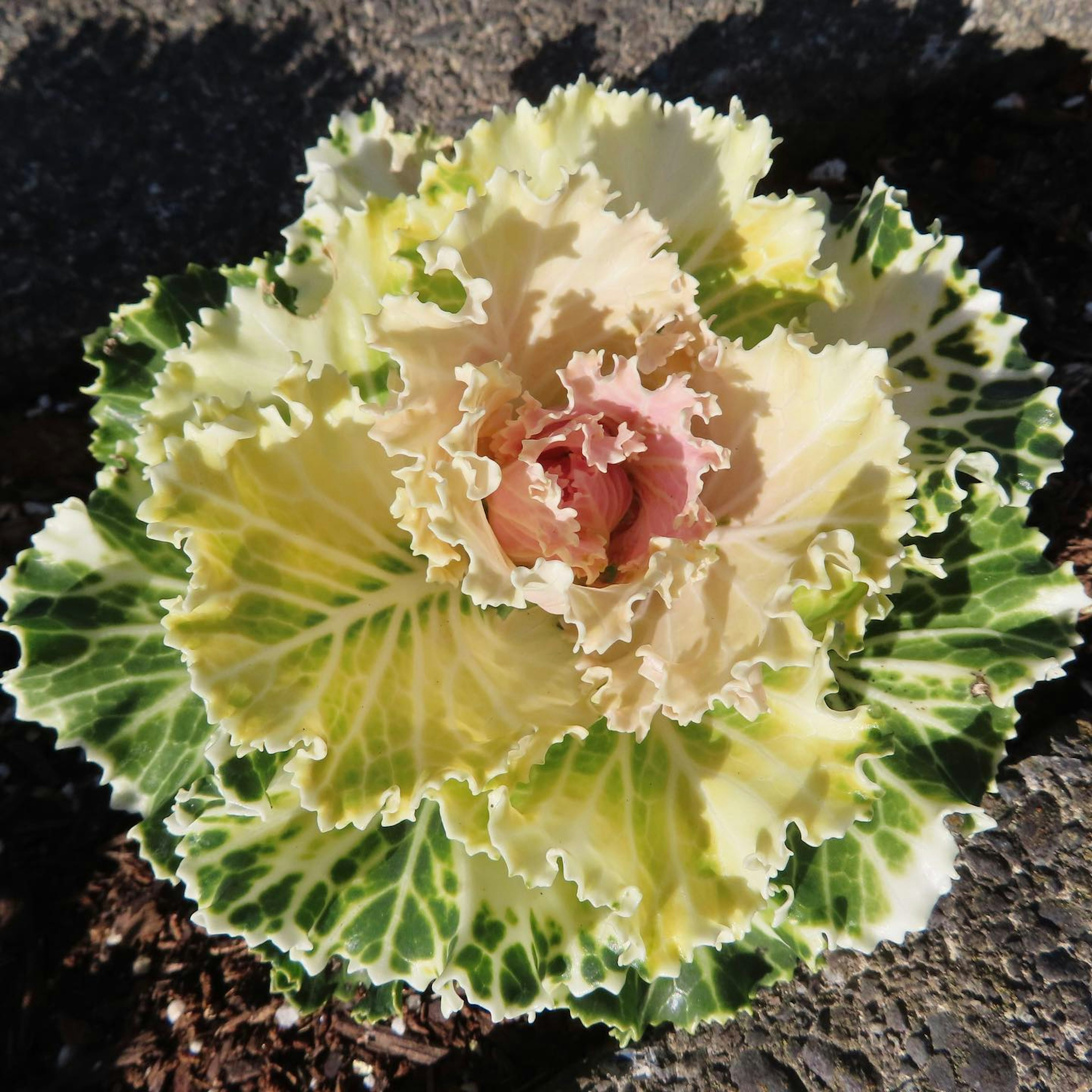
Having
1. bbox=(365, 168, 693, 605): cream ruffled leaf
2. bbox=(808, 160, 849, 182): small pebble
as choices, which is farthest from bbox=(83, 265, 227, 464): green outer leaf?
bbox=(808, 160, 849, 182): small pebble

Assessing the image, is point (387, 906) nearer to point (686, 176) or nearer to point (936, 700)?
point (936, 700)

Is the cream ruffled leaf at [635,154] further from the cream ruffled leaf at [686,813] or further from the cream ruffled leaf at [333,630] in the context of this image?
the cream ruffled leaf at [686,813]

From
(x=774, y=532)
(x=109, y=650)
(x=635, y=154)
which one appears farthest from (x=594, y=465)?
→ (x=109, y=650)

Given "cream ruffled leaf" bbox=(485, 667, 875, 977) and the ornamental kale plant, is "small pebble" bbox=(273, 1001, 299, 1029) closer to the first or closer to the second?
the ornamental kale plant

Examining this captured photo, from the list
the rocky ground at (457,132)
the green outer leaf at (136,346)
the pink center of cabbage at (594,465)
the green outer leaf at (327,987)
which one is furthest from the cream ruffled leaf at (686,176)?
the green outer leaf at (327,987)

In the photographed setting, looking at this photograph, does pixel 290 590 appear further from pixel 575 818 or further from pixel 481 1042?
pixel 481 1042

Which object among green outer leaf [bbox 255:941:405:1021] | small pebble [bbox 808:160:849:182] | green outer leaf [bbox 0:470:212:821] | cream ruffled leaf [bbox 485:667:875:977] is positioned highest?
small pebble [bbox 808:160:849:182]
